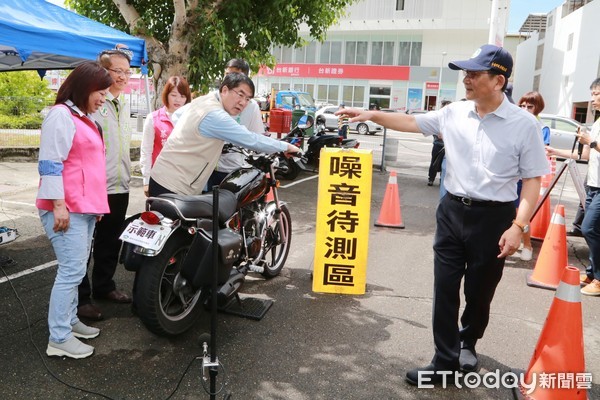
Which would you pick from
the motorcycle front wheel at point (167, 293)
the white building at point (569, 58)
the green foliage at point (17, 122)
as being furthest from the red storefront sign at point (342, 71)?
the motorcycle front wheel at point (167, 293)

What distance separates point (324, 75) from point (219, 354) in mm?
42148

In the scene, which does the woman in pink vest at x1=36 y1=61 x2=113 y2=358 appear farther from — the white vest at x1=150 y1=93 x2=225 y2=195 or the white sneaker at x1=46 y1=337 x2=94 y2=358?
the white vest at x1=150 y1=93 x2=225 y2=195

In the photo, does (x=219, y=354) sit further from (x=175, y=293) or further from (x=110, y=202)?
(x=110, y=202)

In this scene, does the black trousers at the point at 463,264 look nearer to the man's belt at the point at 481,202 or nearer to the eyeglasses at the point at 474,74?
the man's belt at the point at 481,202

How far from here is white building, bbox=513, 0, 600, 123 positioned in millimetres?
25609

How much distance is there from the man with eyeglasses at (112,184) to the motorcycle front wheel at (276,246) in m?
1.27

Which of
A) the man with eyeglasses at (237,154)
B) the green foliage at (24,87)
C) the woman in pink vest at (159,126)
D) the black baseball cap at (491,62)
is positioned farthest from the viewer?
the green foliage at (24,87)

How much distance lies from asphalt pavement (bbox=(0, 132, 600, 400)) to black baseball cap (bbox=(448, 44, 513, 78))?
1923 mm

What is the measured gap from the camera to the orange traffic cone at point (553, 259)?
495cm

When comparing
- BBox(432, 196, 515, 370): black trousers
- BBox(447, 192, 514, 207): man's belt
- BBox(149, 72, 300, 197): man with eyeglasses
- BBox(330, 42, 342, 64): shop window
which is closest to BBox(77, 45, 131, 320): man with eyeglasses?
BBox(149, 72, 300, 197): man with eyeglasses

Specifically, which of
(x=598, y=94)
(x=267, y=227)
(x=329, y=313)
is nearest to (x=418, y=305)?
(x=329, y=313)

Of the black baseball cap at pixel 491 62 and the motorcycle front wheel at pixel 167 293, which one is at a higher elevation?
the black baseball cap at pixel 491 62

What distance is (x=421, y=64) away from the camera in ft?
133

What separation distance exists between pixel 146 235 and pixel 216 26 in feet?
21.7
